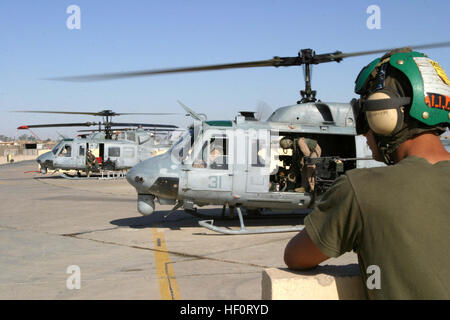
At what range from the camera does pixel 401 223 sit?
58.9 inches

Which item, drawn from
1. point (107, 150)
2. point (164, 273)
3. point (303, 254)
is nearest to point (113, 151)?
point (107, 150)

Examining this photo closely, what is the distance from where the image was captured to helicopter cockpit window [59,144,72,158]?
2418 centimetres

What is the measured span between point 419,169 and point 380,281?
15.8 inches

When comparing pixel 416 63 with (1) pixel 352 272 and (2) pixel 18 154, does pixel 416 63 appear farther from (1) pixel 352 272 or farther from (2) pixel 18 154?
(2) pixel 18 154

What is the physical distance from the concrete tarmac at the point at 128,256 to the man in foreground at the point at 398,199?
3.70 metres

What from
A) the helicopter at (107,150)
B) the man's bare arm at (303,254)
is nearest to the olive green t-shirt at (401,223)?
the man's bare arm at (303,254)

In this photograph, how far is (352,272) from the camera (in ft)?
6.07

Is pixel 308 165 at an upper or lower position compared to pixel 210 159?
lower

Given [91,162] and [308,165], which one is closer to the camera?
[308,165]

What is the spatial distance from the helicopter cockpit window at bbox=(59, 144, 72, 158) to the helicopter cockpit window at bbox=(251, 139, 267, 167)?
56.3ft

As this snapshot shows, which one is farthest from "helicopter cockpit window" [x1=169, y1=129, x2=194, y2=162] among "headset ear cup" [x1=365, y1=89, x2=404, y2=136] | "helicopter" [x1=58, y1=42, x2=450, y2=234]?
"headset ear cup" [x1=365, y1=89, x2=404, y2=136]

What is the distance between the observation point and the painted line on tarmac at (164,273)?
5251 mm

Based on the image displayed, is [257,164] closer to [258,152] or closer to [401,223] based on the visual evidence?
[258,152]

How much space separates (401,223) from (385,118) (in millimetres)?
430
